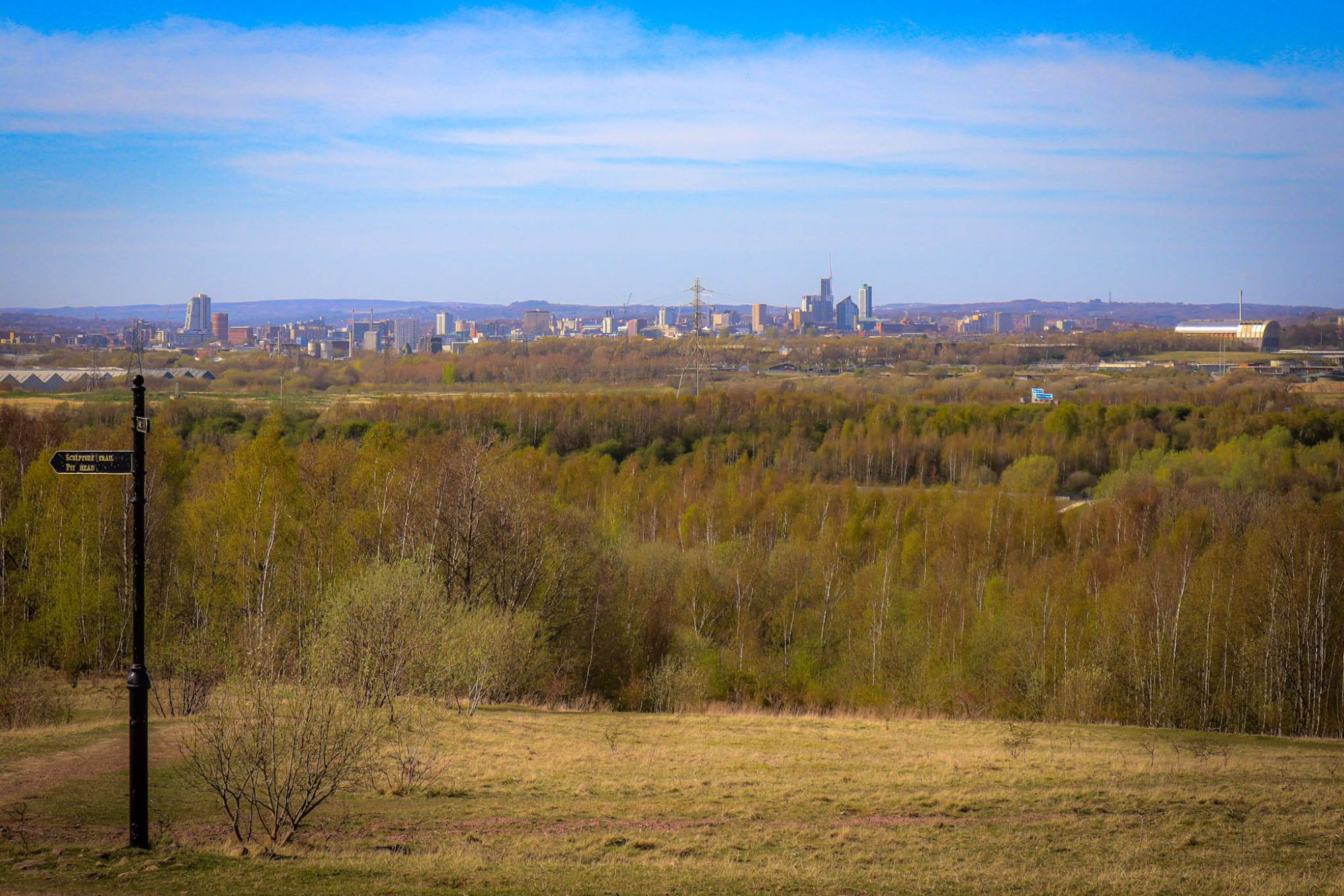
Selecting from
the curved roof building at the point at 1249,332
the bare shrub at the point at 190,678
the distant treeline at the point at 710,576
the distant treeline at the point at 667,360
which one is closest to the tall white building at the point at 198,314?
the distant treeline at the point at 667,360

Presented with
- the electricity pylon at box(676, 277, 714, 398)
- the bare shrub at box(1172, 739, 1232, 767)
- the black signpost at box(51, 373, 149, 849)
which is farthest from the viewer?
the electricity pylon at box(676, 277, 714, 398)

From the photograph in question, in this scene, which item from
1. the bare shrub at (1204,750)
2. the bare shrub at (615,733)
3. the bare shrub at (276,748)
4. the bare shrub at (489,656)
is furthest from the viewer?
the bare shrub at (489,656)

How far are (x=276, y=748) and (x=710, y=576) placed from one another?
102 feet

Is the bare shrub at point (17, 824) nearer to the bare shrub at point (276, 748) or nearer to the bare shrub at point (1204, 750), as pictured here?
the bare shrub at point (276, 748)

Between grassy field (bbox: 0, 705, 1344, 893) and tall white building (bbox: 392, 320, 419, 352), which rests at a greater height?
tall white building (bbox: 392, 320, 419, 352)

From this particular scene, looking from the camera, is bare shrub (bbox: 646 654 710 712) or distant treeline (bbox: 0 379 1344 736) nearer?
distant treeline (bbox: 0 379 1344 736)

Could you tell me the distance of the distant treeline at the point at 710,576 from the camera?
95.7ft

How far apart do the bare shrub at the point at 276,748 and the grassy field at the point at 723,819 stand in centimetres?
51

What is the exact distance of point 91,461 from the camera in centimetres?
1105

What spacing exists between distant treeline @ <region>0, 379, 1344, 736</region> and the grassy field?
8.76ft

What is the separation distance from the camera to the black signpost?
10797mm

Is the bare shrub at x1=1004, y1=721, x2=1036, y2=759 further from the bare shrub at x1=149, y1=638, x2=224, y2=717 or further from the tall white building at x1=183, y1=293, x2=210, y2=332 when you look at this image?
the tall white building at x1=183, y1=293, x2=210, y2=332

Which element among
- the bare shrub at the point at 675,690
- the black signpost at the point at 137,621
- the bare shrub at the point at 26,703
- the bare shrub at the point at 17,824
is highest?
the black signpost at the point at 137,621

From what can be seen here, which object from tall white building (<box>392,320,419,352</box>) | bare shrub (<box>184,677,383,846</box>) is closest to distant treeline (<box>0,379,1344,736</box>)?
bare shrub (<box>184,677,383,846</box>)
